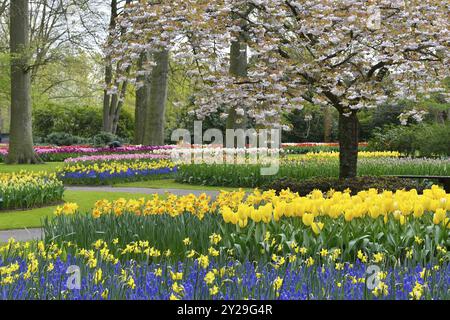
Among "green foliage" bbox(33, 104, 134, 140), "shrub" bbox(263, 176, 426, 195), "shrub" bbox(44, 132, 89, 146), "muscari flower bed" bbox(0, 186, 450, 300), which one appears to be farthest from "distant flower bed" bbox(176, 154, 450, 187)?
"green foliage" bbox(33, 104, 134, 140)

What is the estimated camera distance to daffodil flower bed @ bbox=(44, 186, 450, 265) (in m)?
4.48

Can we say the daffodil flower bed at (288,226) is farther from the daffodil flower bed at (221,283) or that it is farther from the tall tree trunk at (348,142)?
the tall tree trunk at (348,142)

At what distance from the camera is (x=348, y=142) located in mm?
10875

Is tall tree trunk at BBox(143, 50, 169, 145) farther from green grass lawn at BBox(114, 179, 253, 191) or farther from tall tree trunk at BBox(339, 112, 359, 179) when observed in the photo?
tall tree trunk at BBox(339, 112, 359, 179)

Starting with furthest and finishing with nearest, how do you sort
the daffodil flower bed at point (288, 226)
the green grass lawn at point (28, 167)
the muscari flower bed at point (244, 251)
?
1. the green grass lawn at point (28, 167)
2. the daffodil flower bed at point (288, 226)
3. the muscari flower bed at point (244, 251)

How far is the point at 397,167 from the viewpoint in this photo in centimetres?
1452

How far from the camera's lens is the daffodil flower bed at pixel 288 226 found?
14.7 feet

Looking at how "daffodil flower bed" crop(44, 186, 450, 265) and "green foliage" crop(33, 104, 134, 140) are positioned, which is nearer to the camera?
"daffodil flower bed" crop(44, 186, 450, 265)

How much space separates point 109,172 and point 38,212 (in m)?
5.41

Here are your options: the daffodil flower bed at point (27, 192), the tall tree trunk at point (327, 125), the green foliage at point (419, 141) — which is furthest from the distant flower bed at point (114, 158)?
the tall tree trunk at point (327, 125)

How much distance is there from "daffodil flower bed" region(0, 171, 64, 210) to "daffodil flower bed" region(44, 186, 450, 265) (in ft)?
15.5

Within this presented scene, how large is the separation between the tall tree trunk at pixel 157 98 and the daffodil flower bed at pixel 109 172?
5.06 meters
